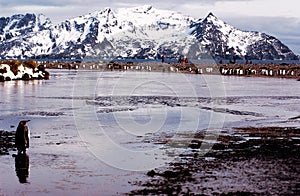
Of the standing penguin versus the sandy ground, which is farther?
the standing penguin

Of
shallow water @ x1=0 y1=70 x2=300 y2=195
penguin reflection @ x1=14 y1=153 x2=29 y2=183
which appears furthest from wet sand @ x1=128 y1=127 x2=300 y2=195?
penguin reflection @ x1=14 y1=153 x2=29 y2=183

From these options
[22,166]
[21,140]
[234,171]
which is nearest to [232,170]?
[234,171]

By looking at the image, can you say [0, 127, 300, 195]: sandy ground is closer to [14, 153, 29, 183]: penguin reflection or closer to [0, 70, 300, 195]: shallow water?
[0, 70, 300, 195]: shallow water

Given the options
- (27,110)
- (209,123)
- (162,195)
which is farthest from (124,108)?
(162,195)

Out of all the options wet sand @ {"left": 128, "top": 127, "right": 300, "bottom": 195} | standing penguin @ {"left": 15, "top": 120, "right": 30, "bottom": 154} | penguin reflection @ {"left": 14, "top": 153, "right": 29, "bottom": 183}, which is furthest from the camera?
standing penguin @ {"left": 15, "top": 120, "right": 30, "bottom": 154}

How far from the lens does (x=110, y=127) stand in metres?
27.7

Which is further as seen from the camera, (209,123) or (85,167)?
(209,123)

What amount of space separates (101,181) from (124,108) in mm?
20124

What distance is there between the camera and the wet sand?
51.0 feet

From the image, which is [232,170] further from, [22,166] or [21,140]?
[21,140]

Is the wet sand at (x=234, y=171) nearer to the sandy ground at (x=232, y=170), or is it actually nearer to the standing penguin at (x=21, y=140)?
the sandy ground at (x=232, y=170)

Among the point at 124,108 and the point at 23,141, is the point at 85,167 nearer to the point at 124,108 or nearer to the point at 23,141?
the point at 23,141

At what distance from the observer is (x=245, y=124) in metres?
29.2

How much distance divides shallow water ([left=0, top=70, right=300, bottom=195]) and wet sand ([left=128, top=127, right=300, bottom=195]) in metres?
0.79
